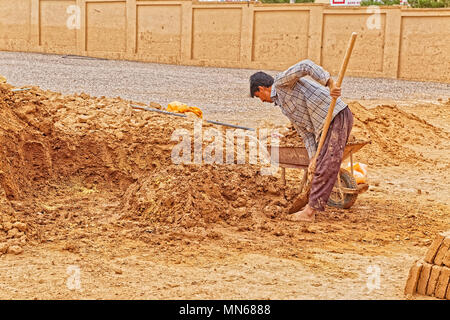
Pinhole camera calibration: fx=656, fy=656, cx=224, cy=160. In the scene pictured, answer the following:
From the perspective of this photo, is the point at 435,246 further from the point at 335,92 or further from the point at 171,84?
the point at 171,84

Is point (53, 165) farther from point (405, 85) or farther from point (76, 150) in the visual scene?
point (405, 85)

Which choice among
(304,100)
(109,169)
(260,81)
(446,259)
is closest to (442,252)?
(446,259)

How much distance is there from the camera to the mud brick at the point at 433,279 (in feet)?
13.2

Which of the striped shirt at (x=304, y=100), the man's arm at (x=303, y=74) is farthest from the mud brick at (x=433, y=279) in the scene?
the striped shirt at (x=304, y=100)

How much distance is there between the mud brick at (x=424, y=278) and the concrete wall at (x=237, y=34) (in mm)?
18688

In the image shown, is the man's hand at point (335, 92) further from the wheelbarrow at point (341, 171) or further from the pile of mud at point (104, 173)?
the pile of mud at point (104, 173)

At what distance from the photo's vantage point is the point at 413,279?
162 inches

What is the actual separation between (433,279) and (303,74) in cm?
214

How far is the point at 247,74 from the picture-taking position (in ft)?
71.8

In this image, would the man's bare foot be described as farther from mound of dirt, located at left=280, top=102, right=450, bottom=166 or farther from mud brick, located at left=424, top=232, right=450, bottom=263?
mound of dirt, located at left=280, top=102, right=450, bottom=166

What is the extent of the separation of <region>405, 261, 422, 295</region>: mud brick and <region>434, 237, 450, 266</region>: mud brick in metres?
0.11

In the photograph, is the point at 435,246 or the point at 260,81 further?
the point at 260,81

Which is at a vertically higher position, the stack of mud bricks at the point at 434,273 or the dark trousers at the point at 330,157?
the dark trousers at the point at 330,157
